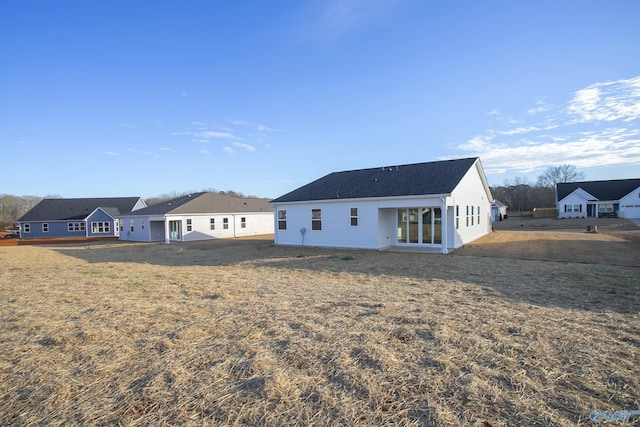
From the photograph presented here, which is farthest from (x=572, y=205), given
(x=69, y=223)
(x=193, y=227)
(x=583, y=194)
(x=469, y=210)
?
(x=69, y=223)

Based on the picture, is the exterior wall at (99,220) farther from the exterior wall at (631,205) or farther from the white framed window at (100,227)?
the exterior wall at (631,205)

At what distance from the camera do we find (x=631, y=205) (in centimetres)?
4403

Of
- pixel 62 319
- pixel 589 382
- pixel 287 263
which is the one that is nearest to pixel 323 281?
pixel 287 263

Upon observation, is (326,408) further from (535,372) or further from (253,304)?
(253,304)

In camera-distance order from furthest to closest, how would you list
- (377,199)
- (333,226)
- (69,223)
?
(69,223) → (333,226) → (377,199)

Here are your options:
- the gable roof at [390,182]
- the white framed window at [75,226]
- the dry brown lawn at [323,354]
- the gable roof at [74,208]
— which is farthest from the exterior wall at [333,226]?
the white framed window at [75,226]

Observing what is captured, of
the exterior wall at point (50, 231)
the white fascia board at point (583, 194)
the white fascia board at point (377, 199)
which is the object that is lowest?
the exterior wall at point (50, 231)

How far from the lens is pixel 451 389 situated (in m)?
3.51

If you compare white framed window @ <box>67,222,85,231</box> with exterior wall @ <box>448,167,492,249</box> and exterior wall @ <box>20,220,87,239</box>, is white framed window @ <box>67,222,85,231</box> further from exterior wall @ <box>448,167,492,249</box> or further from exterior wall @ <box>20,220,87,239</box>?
exterior wall @ <box>448,167,492,249</box>

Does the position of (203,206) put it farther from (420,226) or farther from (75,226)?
(75,226)

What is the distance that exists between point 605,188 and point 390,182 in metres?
47.2

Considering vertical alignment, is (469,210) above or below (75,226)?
above

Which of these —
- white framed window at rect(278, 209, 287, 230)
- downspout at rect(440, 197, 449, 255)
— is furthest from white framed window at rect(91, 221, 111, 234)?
downspout at rect(440, 197, 449, 255)

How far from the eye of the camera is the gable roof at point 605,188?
1810 inches
